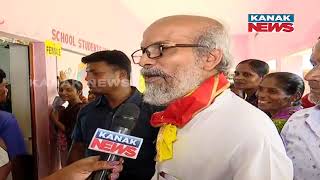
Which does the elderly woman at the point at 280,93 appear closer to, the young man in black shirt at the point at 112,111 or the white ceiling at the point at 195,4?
the young man in black shirt at the point at 112,111

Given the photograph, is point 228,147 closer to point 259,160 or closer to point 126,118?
point 259,160

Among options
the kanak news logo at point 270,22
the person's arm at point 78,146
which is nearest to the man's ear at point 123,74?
the person's arm at point 78,146

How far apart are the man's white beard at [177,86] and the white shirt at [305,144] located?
35 cm

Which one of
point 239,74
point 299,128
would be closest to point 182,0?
point 239,74

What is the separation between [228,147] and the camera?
879mm

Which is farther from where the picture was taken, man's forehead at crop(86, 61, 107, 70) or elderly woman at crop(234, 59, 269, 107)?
elderly woman at crop(234, 59, 269, 107)

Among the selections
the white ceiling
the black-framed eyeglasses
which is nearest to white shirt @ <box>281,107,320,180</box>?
the black-framed eyeglasses

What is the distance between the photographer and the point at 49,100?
3479 millimetres

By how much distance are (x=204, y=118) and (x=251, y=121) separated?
0.13 m

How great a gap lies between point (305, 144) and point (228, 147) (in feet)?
1.22

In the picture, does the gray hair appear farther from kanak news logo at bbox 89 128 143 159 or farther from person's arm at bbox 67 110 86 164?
person's arm at bbox 67 110 86 164

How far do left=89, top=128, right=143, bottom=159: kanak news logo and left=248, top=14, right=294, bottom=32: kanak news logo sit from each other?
4652 mm

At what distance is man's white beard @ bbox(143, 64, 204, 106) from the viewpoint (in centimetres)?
106

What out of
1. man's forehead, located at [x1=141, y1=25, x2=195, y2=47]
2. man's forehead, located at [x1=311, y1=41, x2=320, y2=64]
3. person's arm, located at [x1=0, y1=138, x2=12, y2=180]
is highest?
man's forehead, located at [x1=141, y1=25, x2=195, y2=47]
